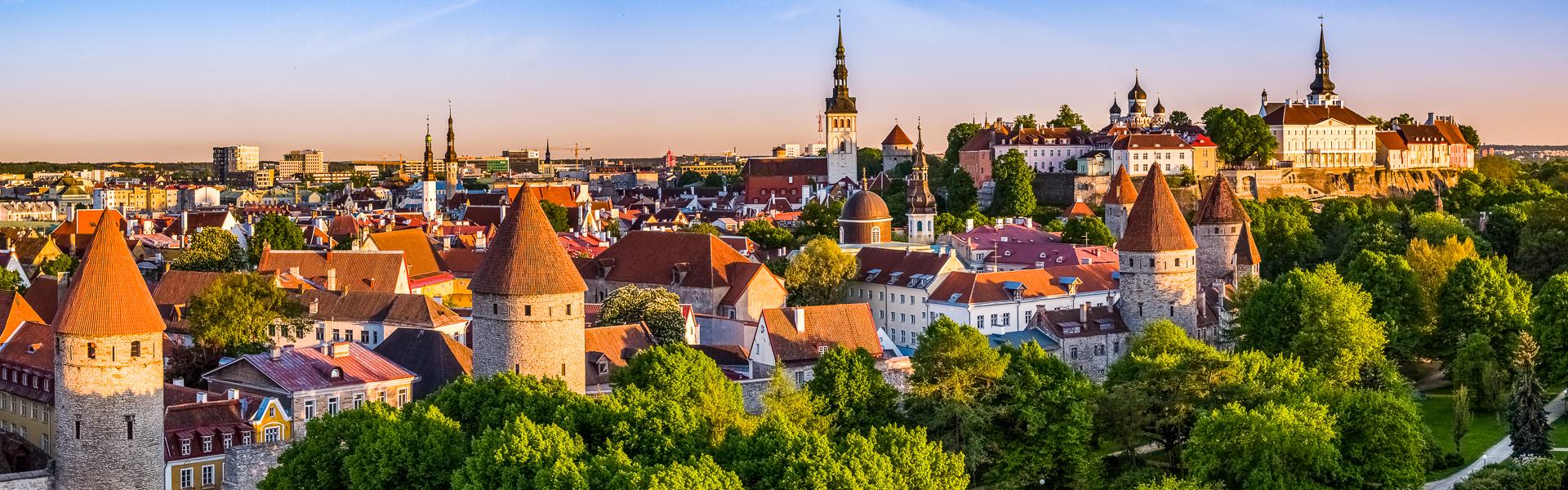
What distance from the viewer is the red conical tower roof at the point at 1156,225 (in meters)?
Result: 56.7

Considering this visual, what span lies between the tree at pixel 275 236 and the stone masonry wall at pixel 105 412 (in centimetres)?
4554

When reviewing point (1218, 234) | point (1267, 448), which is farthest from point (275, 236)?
point (1267, 448)

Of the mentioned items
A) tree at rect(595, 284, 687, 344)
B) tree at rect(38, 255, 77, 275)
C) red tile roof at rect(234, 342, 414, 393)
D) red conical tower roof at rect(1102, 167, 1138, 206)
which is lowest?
red tile roof at rect(234, 342, 414, 393)

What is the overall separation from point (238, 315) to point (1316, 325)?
33.3m

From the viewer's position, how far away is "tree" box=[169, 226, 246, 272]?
3189 inches

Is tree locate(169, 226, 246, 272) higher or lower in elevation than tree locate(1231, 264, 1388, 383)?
higher

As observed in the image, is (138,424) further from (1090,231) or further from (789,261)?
(1090,231)

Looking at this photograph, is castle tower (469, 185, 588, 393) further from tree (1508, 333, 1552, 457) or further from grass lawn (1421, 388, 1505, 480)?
tree (1508, 333, 1552, 457)

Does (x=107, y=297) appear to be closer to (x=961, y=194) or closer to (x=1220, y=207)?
(x=1220, y=207)


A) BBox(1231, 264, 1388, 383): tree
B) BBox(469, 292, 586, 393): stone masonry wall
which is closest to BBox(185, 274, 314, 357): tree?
BBox(469, 292, 586, 393): stone masonry wall

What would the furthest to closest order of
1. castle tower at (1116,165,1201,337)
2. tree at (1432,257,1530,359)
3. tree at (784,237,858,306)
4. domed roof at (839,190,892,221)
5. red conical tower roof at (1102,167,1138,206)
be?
1. red conical tower roof at (1102,167,1138,206)
2. domed roof at (839,190,892,221)
3. tree at (784,237,858,306)
4. tree at (1432,257,1530,359)
5. castle tower at (1116,165,1201,337)

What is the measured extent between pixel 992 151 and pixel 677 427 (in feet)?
253

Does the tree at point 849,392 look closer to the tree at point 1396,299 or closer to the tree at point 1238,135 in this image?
the tree at point 1396,299

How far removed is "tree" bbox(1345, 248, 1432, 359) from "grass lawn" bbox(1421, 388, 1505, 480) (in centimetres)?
310
